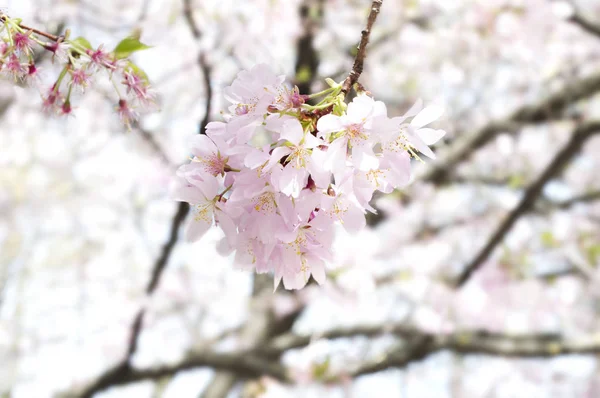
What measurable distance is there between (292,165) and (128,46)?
0.40 metres

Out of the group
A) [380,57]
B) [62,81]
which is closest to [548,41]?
[380,57]

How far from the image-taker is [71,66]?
2.93 feet

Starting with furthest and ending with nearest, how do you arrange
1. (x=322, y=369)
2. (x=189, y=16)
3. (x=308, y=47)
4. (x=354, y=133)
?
(x=308, y=47), (x=322, y=369), (x=189, y=16), (x=354, y=133)

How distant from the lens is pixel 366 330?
325 cm

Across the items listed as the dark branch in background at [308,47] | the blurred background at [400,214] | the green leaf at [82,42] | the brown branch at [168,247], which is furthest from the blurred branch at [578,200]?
the green leaf at [82,42]

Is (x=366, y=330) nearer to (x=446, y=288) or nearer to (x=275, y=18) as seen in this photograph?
(x=446, y=288)

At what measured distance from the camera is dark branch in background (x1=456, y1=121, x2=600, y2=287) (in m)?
2.51

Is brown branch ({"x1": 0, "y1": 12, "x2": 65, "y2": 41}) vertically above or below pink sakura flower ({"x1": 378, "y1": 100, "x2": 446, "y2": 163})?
above

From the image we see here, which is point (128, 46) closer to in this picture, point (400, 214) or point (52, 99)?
point (52, 99)

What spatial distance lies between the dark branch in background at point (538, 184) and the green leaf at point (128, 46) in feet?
7.51

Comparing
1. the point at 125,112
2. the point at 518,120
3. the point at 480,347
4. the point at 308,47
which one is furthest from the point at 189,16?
the point at 480,347

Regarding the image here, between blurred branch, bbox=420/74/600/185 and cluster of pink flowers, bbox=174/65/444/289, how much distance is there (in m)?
2.49

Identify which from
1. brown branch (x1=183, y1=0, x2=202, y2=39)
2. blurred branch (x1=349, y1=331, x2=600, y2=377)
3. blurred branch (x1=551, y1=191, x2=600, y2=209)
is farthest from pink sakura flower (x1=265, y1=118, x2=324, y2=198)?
blurred branch (x1=551, y1=191, x2=600, y2=209)

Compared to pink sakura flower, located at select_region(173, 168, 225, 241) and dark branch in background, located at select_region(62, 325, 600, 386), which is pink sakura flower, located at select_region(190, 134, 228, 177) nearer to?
pink sakura flower, located at select_region(173, 168, 225, 241)
